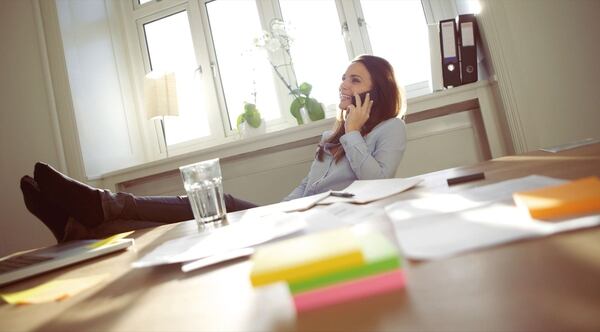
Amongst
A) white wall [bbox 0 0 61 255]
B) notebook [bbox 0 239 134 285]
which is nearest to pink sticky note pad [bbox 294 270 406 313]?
notebook [bbox 0 239 134 285]

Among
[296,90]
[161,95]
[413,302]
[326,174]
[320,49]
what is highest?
[320,49]

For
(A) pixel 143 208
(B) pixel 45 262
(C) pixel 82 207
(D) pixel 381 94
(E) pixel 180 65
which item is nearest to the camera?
(B) pixel 45 262

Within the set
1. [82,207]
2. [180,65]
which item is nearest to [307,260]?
[82,207]

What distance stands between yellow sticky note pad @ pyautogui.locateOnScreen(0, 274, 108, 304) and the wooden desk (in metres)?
0.02

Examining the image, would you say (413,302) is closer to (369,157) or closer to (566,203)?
(566,203)

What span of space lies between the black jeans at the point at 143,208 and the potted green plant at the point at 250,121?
3.01 feet

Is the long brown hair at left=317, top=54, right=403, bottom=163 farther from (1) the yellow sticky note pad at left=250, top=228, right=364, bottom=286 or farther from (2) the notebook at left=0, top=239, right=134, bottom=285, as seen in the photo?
(1) the yellow sticky note pad at left=250, top=228, right=364, bottom=286

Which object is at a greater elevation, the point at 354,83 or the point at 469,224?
the point at 354,83

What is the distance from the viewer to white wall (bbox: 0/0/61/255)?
2.17 meters

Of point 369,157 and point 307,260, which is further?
point 369,157

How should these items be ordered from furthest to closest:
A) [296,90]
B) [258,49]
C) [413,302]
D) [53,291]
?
[258,49] < [296,90] < [53,291] < [413,302]

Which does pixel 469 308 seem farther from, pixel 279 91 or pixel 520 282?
pixel 279 91

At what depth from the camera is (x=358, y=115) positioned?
4.97 feet

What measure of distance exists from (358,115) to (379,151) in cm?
18
